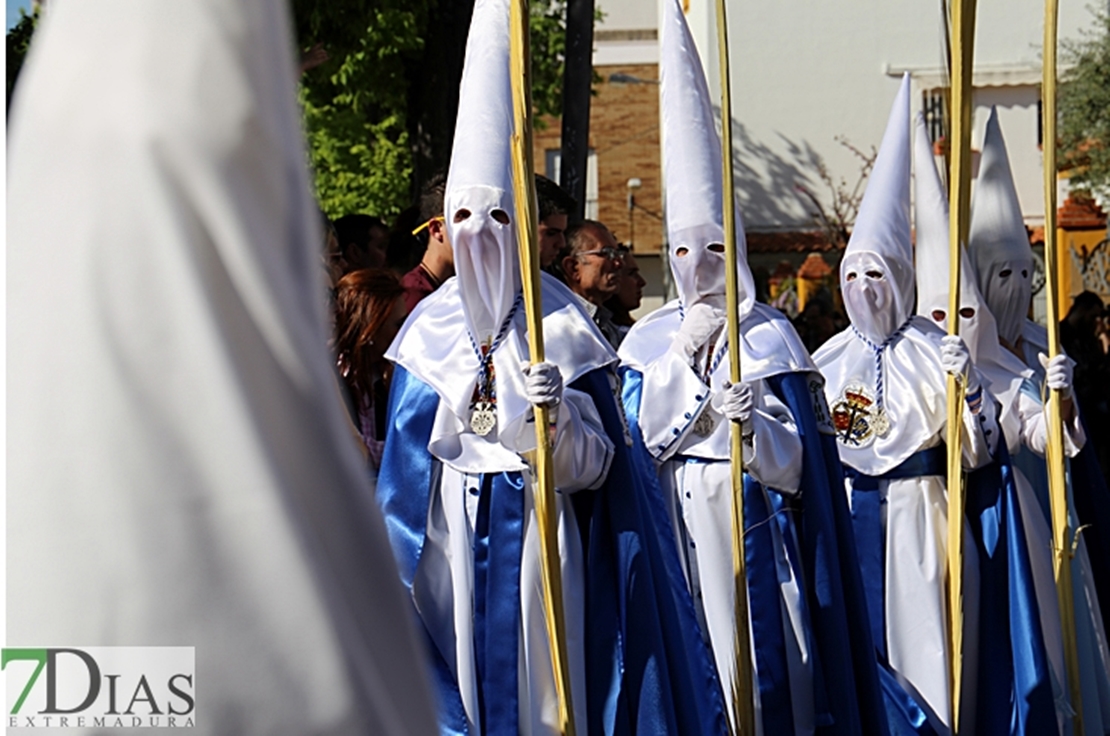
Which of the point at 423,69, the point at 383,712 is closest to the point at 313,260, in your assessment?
the point at 383,712

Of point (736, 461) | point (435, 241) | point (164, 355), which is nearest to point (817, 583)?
point (736, 461)

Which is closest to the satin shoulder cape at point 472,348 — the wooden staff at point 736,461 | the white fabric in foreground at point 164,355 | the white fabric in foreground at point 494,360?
the white fabric in foreground at point 494,360

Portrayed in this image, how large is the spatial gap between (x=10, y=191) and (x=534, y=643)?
3.22 m

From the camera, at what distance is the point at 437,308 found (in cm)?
452

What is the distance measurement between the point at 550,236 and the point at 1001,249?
2559 mm

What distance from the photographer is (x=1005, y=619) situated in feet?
19.4

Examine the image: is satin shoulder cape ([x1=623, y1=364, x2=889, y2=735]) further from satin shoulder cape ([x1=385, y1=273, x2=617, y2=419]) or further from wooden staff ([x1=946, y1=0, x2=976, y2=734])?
satin shoulder cape ([x1=385, y1=273, x2=617, y2=419])

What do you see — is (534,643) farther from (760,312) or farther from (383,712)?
(383,712)

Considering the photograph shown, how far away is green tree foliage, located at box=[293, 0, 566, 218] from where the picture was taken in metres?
9.94

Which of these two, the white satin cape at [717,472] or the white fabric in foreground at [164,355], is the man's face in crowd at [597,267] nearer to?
the white satin cape at [717,472]

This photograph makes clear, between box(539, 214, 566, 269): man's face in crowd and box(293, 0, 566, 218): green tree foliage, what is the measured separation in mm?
690

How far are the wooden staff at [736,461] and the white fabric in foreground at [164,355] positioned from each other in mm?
3542

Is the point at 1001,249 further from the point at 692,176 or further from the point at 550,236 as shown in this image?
the point at 550,236

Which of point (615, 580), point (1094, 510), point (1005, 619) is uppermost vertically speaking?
point (615, 580)
